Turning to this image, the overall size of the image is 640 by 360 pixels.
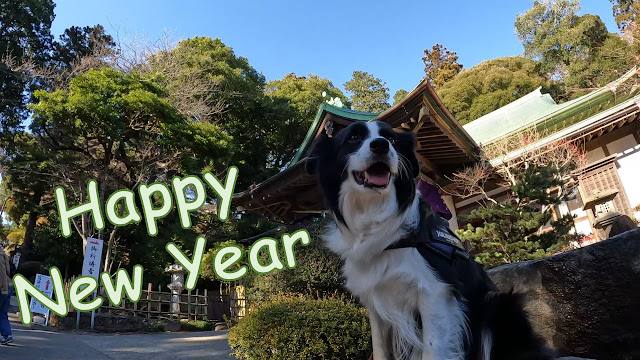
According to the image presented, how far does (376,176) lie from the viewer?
214 cm

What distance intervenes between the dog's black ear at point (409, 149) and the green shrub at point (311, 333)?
334 cm

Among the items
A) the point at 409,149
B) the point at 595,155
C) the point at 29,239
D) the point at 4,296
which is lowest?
the point at 4,296

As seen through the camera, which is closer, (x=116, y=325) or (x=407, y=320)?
(x=407, y=320)

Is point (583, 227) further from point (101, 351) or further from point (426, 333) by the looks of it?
point (101, 351)

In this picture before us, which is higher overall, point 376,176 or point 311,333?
point 376,176

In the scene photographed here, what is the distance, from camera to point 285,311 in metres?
5.40

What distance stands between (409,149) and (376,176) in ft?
1.24

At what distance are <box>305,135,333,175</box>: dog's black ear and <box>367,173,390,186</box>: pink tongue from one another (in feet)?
1.25

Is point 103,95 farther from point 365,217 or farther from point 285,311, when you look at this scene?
point 365,217

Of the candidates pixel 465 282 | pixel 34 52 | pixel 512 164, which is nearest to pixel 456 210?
pixel 512 164

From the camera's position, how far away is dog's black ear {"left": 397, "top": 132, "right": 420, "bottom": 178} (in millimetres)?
2361

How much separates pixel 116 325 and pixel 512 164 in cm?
1330

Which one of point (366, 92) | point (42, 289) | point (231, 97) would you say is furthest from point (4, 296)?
point (366, 92)

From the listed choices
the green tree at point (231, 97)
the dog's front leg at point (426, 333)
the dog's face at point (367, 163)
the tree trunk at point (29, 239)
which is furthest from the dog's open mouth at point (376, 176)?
the tree trunk at point (29, 239)
